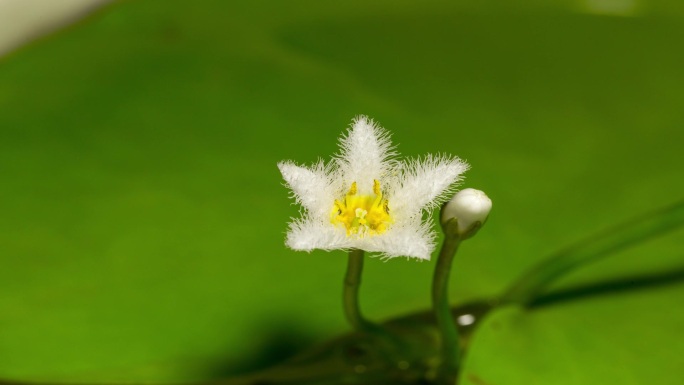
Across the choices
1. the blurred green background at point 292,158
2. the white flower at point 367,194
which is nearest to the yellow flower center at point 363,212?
the white flower at point 367,194

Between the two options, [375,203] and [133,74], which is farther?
[133,74]

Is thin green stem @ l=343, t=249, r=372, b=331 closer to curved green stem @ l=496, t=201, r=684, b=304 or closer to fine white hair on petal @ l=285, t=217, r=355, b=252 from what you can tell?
fine white hair on petal @ l=285, t=217, r=355, b=252

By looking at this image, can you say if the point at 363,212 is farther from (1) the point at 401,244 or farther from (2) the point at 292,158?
(2) the point at 292,158

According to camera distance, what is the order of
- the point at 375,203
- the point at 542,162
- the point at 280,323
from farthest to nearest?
the point at 542,162 → the point at 280,323 → the point at 375,203

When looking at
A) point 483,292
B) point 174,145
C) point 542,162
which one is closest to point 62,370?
point 174,145

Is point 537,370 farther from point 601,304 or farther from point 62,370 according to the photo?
point 62,370

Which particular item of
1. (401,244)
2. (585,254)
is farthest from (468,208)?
(585,254)

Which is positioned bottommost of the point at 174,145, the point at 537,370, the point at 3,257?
the point at 537,370

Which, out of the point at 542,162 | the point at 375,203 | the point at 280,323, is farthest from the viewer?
the point at 542,162

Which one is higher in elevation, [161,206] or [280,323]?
[161,206]

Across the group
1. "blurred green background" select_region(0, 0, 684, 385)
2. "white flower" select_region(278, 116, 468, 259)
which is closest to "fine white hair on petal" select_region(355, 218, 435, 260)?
"white flower" select_region(278, 116, 468, 259)
